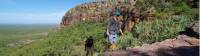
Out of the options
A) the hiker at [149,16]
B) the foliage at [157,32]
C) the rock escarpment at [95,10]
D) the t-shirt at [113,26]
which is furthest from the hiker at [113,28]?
the rock escarpment at [95,10]

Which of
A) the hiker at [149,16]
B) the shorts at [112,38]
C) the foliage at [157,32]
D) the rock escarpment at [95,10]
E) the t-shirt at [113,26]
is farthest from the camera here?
the rock escarpment at [95,10]

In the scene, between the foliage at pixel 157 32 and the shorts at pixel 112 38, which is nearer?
the shorts at pixel 112 38

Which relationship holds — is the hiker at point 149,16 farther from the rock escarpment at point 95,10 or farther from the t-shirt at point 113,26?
the t-shirt at point 113,26

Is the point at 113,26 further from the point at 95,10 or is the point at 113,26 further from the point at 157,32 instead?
the point at 95,10

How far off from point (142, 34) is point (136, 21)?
→ 17.3 feet

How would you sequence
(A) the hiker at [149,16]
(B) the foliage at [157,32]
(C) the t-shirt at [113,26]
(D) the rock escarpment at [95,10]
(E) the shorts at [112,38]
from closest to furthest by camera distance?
1. (C) the t-shirt at [113,26]
2. (E) the shorts at [112,38]
3. (B) the foliage at [157,32]
4. (A) the hiker at [149,16]
5. (D) the rock escarpment at [95,10]

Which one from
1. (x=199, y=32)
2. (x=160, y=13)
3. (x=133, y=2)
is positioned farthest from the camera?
(x=133, y=2)

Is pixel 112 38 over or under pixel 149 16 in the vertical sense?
under

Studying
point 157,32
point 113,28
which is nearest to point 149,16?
point 157,32

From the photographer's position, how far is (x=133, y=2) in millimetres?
23672

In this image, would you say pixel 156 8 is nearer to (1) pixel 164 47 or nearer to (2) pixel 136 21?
(2) pixel 136 21

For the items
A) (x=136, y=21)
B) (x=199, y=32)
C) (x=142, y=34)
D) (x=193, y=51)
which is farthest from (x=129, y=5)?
(x=193, y=51)

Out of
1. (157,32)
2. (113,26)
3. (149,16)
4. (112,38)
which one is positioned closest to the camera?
(113,26)

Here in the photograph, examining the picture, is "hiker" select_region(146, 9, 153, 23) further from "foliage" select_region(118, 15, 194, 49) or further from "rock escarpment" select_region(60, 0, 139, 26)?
"rock escarpment" select_region(60, 0, 139, 26)
